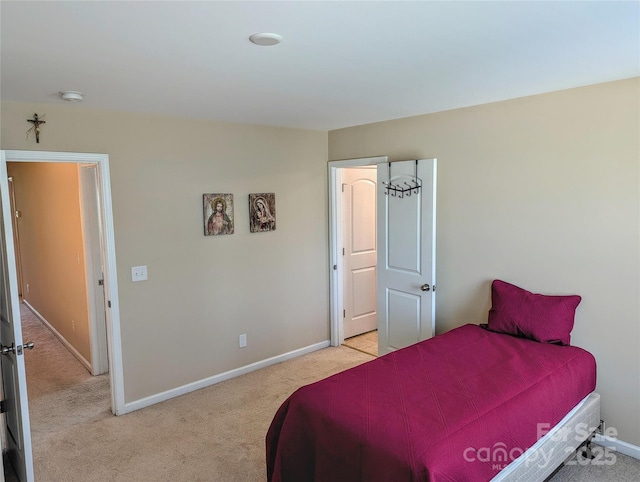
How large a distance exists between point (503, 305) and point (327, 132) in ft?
8.27

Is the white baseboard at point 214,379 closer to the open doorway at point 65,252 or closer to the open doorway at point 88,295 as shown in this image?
the open doorway at point 88,295

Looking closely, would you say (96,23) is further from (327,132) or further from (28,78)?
(327,132)

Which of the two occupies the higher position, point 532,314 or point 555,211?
point 555,211

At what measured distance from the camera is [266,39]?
1.81 meters

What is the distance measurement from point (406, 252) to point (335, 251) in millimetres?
1044

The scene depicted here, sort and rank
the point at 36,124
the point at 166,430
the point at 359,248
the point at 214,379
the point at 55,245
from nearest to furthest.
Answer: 1. the point at 36,124
2. the point at 166,430
3. the point at 214,379
4. the point at 55,245
5. the point at 359,248

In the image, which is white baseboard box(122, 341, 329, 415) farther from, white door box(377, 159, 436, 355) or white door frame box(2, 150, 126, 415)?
white door box(377, 159, 436, 355)

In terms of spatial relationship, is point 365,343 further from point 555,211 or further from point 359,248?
point 555,211

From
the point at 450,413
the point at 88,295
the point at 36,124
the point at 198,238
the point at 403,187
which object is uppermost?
the point at 36,124

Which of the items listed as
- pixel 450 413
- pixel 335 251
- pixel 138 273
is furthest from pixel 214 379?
pixel 450 413

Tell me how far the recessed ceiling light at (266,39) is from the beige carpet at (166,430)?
2412mm

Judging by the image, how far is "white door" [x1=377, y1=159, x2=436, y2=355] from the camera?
366 centimetres

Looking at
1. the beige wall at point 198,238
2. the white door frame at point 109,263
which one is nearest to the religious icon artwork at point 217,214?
the beige wall at point 198,238

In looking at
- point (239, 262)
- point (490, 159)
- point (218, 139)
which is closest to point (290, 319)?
point (239, 262)
